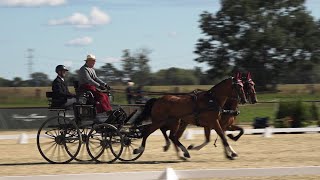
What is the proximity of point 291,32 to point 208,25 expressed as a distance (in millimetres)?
5843

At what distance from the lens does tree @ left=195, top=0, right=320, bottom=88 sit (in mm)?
43375

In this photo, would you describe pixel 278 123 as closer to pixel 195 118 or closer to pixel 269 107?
pixel 269 107

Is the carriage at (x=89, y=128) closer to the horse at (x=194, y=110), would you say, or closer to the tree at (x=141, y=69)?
the horse at (x=194, y=110)

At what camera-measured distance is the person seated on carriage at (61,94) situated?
11.2 metres

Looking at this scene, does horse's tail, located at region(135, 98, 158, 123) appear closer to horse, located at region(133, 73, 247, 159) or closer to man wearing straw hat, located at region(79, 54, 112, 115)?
horse, located at region(133, 73, 247, 159)

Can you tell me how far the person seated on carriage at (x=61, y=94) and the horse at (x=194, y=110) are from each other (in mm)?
1307

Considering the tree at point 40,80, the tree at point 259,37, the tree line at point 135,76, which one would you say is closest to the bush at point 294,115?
the tree line at point 135,76

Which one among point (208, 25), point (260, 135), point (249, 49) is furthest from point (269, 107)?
point (208, 25)

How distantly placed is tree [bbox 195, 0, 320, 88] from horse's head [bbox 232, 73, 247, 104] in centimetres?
3044

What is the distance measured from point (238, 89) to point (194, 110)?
851mm

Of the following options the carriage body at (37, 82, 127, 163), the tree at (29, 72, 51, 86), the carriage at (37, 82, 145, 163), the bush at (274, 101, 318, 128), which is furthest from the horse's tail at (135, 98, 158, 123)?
the tree at (29, 72, 51, 86)

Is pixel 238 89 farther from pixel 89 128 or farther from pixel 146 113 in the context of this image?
pixel 89 128

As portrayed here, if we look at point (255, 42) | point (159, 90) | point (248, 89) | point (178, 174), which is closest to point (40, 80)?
point (159, 90)

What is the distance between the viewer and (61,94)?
36.8ft
